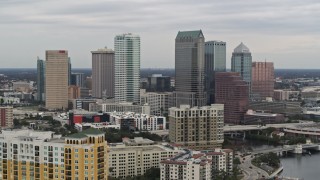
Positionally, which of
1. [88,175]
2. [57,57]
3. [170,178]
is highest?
[57,57]

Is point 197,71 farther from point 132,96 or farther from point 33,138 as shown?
point 33,138

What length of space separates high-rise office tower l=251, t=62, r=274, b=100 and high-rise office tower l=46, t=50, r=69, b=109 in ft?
46.5

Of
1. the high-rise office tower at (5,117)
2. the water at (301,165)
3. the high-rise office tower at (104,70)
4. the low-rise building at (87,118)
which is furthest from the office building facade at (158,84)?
the water at (301,165)

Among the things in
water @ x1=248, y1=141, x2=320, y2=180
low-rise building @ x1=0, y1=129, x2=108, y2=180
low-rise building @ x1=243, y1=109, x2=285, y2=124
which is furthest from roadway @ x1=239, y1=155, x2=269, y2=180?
low-rise building @ x1=243, y1=109, x2=285, y2=124

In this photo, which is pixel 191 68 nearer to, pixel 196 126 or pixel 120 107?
pixel 120 107

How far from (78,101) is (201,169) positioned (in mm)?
23575

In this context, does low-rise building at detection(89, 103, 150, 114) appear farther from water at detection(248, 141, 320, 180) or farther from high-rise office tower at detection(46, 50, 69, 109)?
water at detection(248, 141, 320, 180)

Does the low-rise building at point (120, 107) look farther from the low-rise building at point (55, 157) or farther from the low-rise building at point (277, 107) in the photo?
the low-rise building at point (55, 157)

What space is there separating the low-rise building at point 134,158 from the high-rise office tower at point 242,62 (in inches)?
950

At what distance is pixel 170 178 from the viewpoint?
52.7 ft

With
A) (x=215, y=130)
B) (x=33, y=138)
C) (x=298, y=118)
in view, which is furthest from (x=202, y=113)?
(x=298, y=118)

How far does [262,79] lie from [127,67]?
41.6 ft

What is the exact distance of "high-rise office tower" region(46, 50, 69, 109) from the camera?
38.8 meters

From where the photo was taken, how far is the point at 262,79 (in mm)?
45906
